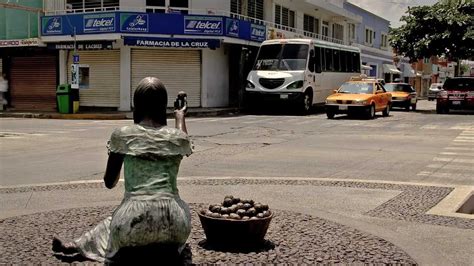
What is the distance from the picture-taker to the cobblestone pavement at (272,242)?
5.04 metres

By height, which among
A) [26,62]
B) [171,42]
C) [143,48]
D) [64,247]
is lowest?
[64,247]

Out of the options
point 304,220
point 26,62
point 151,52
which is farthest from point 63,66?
point 304,220

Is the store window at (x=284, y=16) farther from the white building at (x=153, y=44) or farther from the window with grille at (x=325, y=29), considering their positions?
the window with grille at (x=325, y=29)

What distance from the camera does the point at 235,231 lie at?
515 centimetres

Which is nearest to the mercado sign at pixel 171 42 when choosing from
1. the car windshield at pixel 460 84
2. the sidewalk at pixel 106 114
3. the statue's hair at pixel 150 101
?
the sidewalk at pixel 106 114

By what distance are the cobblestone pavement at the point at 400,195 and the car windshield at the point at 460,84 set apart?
2201cm

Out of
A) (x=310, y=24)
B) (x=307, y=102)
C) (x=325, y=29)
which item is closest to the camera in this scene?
(x=307, y=102)

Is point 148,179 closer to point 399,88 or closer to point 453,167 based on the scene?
point 453,167

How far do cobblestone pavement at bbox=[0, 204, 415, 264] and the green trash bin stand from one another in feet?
65.3

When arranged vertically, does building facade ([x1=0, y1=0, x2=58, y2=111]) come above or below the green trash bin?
above

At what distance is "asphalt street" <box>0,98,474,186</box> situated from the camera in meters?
10.2

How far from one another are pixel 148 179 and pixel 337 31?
1742 inches

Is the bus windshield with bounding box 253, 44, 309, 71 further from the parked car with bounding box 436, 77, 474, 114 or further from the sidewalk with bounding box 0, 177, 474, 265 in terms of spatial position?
the sidewalk with bounding box 0, 177, 474, 265

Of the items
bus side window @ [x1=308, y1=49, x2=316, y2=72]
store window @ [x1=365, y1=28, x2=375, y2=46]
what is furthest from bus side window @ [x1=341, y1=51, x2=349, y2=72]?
store window @ [x1=365, y1=28, x2=375, y2=46]
